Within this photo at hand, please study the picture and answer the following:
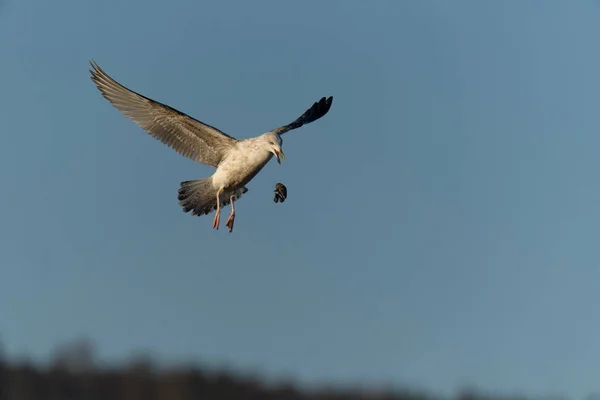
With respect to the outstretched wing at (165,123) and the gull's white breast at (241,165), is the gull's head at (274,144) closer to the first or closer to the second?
the gull's white breast at (241,165)

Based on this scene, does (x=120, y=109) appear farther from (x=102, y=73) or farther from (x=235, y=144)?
(x=235, y=144)

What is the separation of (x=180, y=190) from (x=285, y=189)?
1.60 meters

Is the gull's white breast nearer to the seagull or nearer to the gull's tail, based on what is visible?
the seagull

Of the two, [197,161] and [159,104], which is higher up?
[159,104]

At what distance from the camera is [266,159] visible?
7.90 meters

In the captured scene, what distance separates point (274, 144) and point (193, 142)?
4.71 ft

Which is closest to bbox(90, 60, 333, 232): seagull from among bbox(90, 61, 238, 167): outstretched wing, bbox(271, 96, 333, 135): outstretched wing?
bbox(90, 61, 238, 167): outstretched wing

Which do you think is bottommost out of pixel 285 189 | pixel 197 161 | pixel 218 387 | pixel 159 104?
pixel 218 387

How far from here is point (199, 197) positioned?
29.0 ft

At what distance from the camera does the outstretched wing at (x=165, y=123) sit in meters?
8.60

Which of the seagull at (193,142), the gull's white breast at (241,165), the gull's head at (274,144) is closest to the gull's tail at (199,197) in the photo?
the seagull at (193,142)

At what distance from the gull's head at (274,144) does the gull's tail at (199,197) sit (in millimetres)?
1104

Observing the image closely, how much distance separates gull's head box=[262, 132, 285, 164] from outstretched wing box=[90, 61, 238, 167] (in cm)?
79

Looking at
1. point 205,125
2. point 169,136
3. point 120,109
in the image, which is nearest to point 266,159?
point 205,125
